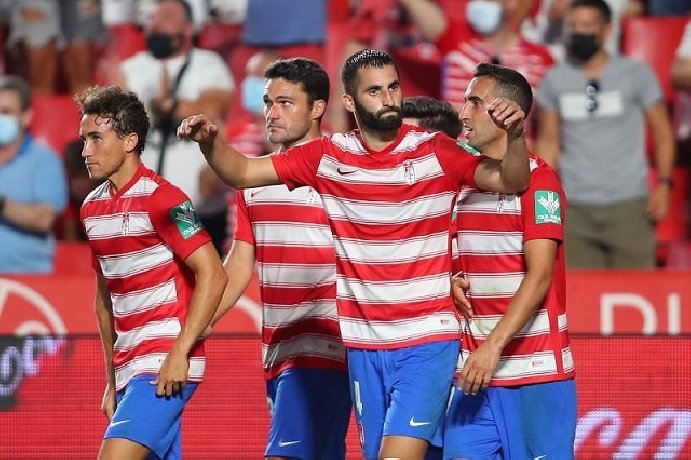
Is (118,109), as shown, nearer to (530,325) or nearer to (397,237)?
(397,237)

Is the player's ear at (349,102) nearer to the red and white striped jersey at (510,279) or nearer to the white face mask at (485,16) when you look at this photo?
the red and white striped jersey at (510,279)

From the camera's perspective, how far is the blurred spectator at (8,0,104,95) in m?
11.2

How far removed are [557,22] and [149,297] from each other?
5714mm

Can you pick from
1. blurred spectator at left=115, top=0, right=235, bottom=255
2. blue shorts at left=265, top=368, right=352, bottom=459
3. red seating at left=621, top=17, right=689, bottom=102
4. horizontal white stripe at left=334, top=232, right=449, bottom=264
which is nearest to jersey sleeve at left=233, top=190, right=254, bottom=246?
blue shorts at left=265, top=368, right=352, bottom=459

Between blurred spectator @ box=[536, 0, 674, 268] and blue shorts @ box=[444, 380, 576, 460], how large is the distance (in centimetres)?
410

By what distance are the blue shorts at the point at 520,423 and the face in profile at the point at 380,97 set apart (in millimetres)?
1211

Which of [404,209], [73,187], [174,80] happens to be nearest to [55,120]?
[73,187]

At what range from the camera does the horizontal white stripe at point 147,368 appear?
5633 mm

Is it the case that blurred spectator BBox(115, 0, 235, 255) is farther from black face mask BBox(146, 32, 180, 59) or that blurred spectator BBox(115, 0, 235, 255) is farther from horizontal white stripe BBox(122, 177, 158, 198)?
horizontal white stripe BBox(122, 177, 158, 198)

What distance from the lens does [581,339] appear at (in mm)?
7508

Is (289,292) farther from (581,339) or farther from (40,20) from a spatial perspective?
(40,20)

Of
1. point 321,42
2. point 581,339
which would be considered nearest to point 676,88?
point 321,42

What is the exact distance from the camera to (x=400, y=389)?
17.9 ft

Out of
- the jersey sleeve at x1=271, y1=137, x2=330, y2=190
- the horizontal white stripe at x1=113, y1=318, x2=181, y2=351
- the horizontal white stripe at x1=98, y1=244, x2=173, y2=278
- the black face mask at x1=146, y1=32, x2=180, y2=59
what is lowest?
the horizontal white stripe at x1=113, y1=318, x2=181, y2=351
